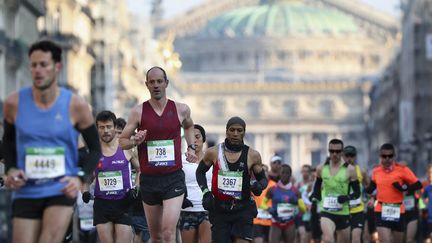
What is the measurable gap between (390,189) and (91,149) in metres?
12.0

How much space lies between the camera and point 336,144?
81.1 feet

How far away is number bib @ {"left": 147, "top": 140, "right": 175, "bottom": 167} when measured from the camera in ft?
63.6

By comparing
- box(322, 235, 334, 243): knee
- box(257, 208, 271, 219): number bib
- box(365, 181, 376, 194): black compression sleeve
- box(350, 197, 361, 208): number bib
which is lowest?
box(322, 235, 334, 243): knee

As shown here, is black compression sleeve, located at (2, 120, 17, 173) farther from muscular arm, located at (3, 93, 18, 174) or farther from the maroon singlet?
the maroon singlet

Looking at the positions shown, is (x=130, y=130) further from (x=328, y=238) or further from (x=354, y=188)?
(x=354, y=188)

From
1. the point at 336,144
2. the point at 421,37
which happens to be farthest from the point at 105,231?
the point at 421,37

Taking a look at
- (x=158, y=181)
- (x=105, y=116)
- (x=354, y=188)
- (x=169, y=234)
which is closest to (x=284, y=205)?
(x=354, y=188)

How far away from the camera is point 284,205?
3059cm

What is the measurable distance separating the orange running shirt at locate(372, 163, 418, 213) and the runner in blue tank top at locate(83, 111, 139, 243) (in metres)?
6.06

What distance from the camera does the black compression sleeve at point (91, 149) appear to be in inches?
585

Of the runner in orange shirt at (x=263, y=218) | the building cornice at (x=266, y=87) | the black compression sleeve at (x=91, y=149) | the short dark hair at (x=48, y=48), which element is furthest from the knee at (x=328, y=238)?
the building cornice at (x=266, y=87)

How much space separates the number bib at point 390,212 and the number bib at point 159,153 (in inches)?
297

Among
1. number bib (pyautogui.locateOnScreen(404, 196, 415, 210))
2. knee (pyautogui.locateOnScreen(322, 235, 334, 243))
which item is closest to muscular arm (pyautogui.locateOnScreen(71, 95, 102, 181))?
knee (pyautogui.locateOnScreen(322, 235, 334, 243))

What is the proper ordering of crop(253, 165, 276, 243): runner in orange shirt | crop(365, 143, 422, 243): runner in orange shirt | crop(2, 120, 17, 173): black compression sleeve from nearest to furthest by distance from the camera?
Result: crop(2, 120, 17, 173): black compression sleeve < crop(365, 143, 422, 243): runner in orange shirt < crop(253, 165, 276, 243): runner in orange shirt
